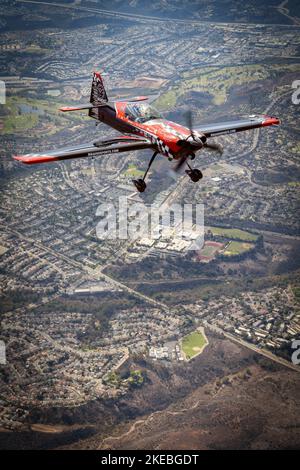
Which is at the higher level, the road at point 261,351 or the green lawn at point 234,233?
the green lawn at point 234,233

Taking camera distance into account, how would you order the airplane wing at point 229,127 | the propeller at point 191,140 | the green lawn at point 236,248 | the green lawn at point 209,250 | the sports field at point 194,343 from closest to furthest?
the propeller at point 191,140, the airplane wing at point 229,127, the sports field at point 194,343, the green lawn at point 209,250, the green lawn at point 236,248

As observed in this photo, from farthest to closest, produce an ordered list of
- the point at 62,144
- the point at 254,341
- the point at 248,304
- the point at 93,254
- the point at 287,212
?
the point at 62,144 → the point at 287,212 → the point at 93,254 → the point at 248,304 → the point at 254,341

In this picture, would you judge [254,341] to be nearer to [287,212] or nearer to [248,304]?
[248,304]

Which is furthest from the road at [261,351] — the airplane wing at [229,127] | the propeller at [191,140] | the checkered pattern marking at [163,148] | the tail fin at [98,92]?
the propeller at [191,140]

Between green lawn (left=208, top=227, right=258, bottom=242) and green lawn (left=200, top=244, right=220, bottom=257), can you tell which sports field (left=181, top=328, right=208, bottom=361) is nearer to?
green lawn (left=200, top=244, right=220, bottom=257)

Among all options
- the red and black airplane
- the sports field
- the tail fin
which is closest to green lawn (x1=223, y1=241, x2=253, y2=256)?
the sports field

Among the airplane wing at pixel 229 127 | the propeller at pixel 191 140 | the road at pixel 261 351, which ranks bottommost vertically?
the road at pixel 261 351

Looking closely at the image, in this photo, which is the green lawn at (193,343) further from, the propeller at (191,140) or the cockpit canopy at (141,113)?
the propeller at (191,140)
